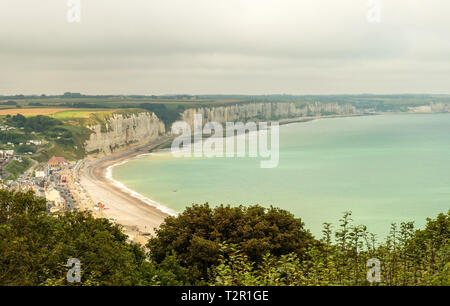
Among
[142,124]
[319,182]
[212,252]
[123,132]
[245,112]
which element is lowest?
[319,182]

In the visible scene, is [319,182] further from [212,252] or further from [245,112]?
[245,112]

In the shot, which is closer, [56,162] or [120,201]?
[120,201]

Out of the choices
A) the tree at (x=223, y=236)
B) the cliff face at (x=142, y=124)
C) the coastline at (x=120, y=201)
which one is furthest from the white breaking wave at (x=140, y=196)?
the tree at (x=223, y=236)

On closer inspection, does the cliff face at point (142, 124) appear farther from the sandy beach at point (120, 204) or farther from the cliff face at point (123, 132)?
the sandy beach at point (120, 204)

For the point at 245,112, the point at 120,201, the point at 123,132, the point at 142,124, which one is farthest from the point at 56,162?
the point at 245,112
